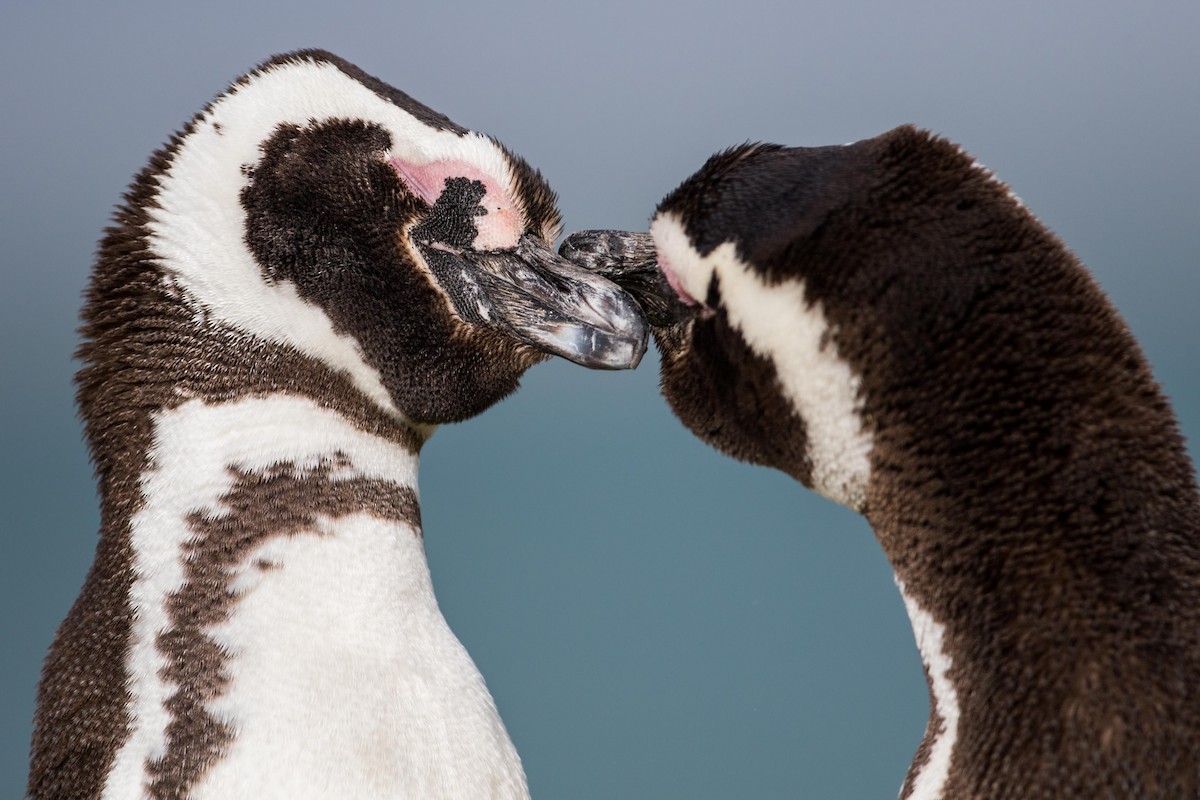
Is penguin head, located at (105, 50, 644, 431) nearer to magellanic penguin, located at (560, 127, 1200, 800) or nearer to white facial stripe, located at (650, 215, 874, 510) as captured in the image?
white facial stripe, located at (650, 215, 874, 510)

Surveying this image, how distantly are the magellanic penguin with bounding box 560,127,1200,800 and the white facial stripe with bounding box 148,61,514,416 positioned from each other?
85 cm

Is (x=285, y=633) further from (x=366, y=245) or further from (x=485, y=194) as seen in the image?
(x=485, y=194)

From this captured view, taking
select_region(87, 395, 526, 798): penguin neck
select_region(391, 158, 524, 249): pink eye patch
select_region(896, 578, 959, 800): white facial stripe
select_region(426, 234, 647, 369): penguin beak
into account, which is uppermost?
select_region(391, 158, 524, 249): pink eye patch

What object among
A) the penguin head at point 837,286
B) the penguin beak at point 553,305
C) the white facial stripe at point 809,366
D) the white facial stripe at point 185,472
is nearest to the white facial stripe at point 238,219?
the white facial stripe at point 185,472

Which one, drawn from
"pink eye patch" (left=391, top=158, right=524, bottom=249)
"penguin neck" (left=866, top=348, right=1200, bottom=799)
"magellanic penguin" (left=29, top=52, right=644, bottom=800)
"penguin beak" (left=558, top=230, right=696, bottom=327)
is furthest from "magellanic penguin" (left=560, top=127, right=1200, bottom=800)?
"pink eye patch" (left=391, top=158, right=524, bottom=249)

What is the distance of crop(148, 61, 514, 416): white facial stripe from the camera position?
8.23 feet

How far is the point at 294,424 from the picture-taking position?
8.17 ft

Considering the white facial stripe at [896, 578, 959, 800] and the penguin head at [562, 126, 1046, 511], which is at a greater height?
the penguin head at [562, 126, 1046, 511]

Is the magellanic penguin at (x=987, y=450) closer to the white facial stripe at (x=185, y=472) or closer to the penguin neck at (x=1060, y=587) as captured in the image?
the penguin neck at (x=1060, y=587)

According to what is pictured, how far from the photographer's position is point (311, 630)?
2363 mm

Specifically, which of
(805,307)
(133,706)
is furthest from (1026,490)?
(133,706)

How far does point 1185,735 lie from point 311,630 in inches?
54.2

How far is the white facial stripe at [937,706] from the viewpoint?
184 centimetres

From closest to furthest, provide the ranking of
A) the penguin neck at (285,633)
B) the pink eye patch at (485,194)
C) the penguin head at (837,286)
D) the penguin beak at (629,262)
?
the penguin head at (837,286), the penguin neck at (285,633), the penguin beak at (629,262), the pink eye patch at (485,194)
